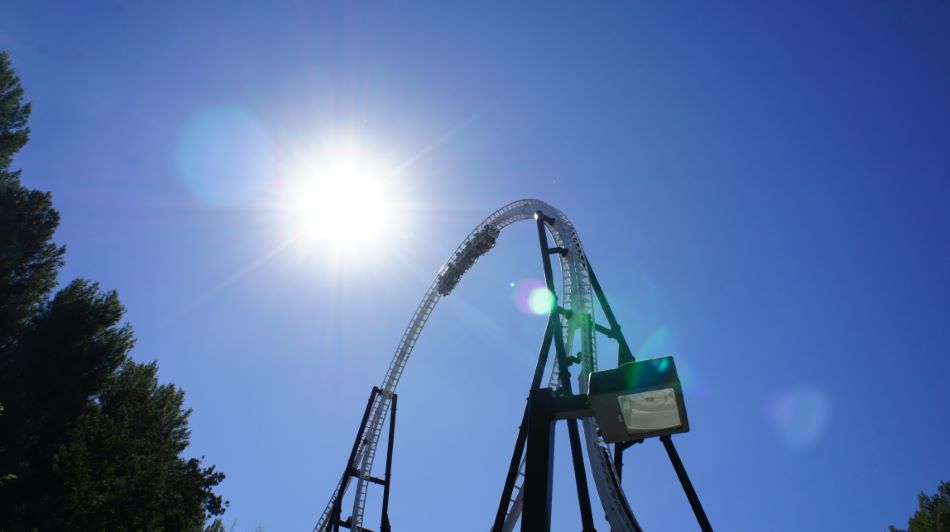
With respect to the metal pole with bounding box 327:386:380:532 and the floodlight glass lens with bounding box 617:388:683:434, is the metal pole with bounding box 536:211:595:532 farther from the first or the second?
the metal pole with bounding box 327:386:380:532

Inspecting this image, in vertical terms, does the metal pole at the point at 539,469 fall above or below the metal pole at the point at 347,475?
below

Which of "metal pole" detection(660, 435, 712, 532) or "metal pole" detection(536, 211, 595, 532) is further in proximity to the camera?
"metal pole" detection(660, 435, 712, 532)

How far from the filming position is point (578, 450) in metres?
11.2

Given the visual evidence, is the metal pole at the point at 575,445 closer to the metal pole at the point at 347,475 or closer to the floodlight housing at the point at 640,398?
the floodlight housing at the point at 640,398

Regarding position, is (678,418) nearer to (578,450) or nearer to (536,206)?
(578,450)

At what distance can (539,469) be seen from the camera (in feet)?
20.8

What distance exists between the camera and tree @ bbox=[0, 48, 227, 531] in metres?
14.6

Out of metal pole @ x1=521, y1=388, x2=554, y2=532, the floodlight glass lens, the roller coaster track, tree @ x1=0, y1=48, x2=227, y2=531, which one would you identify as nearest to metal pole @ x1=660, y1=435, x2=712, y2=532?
the roller coaster track

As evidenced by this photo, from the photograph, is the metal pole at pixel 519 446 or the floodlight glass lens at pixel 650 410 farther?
the metal pole at pixel 519 446

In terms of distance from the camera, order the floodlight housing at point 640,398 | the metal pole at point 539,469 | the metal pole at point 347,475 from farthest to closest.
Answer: the metal pole at point 347,475 → the metal pole at point 539,469 → the floodlight housing at point 640,398

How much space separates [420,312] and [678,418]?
17614 millimetres

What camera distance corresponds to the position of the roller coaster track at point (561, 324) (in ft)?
39.2

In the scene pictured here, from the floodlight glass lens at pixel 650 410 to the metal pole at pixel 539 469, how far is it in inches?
76.2

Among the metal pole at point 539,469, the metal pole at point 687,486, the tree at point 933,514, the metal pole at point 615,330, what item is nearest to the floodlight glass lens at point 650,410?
the metal pole at point 539,469
